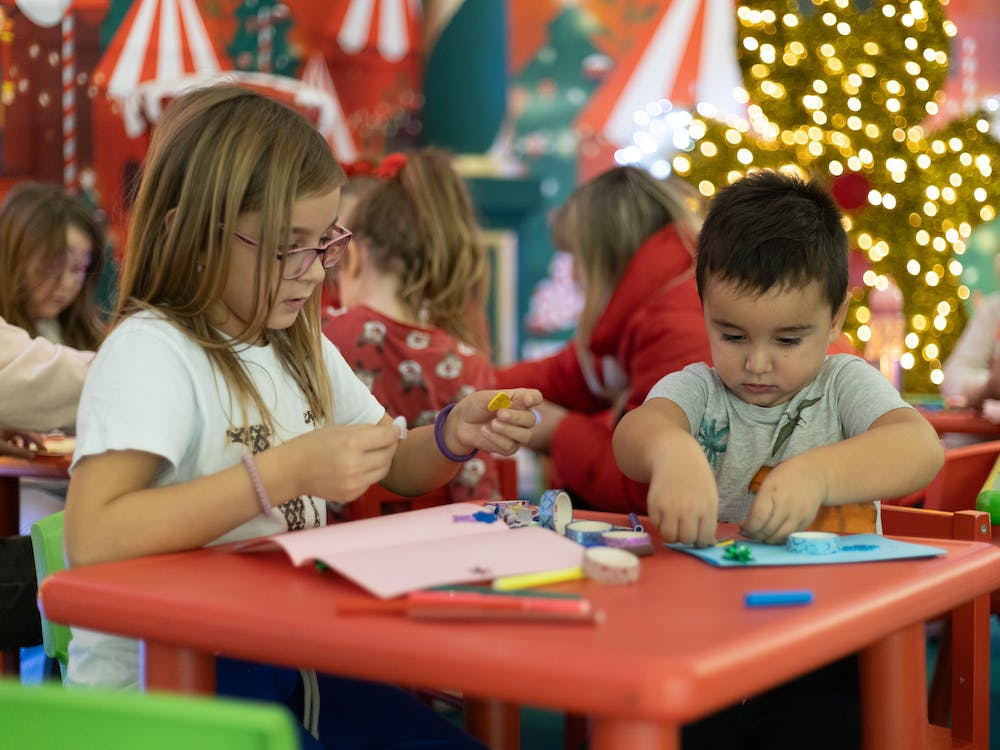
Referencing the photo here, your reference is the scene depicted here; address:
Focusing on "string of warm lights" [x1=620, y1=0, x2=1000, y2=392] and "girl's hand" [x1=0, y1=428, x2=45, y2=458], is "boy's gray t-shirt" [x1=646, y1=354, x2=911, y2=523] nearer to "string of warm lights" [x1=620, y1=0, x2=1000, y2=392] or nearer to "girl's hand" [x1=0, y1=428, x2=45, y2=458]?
"girl's hand" [x1=0, y1=428, x2=45, y2=458]

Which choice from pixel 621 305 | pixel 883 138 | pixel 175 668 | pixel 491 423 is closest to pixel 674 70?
pixel 883 138

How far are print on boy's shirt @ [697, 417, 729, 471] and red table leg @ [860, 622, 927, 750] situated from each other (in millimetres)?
438

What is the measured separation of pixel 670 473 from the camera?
3.80ft

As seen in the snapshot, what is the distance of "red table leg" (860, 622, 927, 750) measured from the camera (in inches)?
39.3

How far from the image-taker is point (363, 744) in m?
1.21

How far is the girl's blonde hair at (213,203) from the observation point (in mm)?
1303

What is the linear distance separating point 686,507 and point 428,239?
5.05ft

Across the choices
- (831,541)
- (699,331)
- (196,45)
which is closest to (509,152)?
(196,45)

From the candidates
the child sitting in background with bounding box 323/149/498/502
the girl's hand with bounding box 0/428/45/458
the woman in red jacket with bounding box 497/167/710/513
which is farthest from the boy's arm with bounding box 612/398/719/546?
the girl's hand with bounding box 0/428/45/458

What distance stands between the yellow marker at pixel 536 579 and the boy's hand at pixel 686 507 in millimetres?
163

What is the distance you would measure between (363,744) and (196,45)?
3.90 metres

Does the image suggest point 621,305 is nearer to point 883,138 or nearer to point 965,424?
point 965,424

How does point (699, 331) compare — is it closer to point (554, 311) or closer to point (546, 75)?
point (554, 311)

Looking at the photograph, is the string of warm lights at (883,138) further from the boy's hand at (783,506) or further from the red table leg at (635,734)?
the red table leg at (635,734)
